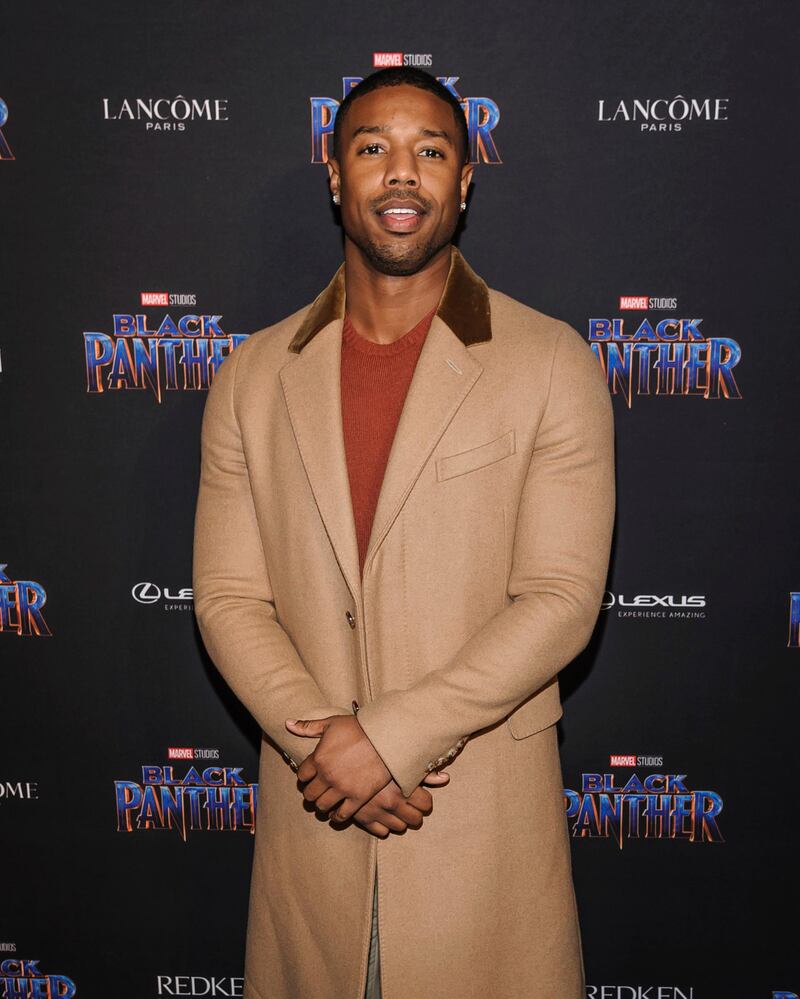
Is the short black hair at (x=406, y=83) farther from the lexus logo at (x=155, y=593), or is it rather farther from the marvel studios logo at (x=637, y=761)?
the marvel studios logo at (x=637, y=761)

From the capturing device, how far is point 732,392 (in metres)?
2.58

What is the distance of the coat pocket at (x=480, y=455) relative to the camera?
1.90m

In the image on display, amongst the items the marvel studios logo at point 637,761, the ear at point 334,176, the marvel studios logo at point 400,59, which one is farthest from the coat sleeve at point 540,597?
the marvel studios logo at point 637,761

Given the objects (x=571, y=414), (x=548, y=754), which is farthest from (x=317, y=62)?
(x=548, y=754)

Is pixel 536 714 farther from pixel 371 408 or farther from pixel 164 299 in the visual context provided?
pixel 164 299

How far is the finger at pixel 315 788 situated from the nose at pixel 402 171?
1101mm

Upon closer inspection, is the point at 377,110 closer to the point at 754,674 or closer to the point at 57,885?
the point at 754,674

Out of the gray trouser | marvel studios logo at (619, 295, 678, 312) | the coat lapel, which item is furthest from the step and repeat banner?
the gray trouser

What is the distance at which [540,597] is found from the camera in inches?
73.7

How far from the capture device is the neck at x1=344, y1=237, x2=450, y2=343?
79.1 inches

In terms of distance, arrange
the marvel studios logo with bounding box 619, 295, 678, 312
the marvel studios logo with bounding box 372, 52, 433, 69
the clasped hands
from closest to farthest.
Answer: the clasped hands, the marvel studios logo with bounding box 372, 52, 433, 69, the marvel studios logo with bounding box 619, 295, 678, 312

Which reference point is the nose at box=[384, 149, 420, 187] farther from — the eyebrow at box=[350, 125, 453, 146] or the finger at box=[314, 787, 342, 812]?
the finger at box=[314, 787, 342, 812]

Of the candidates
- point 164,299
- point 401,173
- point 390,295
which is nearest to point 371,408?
point 390,295

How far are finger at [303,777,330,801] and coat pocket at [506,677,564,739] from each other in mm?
402
